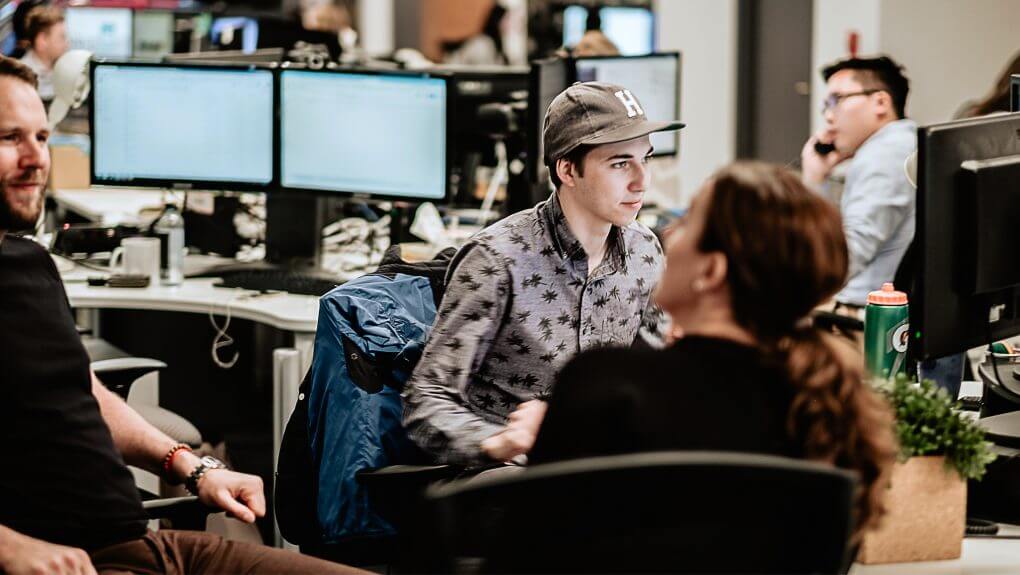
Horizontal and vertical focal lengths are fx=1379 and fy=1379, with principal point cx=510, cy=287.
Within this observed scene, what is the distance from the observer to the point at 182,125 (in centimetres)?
373

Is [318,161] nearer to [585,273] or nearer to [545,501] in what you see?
[585,273]

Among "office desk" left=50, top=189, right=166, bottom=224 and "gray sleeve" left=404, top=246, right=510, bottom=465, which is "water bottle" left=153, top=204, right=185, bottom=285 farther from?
"gray sleeve" left=404, top=246, right=510, bottom=465

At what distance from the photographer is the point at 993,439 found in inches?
83.7

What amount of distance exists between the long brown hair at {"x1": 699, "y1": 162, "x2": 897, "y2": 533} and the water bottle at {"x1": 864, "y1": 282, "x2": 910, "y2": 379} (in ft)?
2.80

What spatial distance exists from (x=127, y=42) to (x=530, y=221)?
19.5 feet

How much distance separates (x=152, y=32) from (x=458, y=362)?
19.6 ft

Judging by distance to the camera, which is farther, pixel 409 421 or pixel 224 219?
pixel 224 219

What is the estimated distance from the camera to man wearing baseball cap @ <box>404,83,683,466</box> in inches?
86.0

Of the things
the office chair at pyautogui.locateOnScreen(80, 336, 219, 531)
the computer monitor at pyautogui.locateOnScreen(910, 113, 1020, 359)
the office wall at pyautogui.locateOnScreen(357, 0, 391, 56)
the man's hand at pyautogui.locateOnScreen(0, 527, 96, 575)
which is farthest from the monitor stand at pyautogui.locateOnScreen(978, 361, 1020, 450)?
the office wall at pyautogui.locateOnScreen(357, 0, 391, 56)

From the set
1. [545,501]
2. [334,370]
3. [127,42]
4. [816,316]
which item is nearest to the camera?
[545,501]

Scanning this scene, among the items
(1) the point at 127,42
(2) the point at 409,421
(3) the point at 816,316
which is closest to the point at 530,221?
(2) the point at 409,421

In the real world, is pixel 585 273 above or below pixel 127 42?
below

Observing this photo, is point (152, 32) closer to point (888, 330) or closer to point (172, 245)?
point (172, 245)

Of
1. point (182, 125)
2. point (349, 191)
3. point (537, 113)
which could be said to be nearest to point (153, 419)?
point (349, 191)
